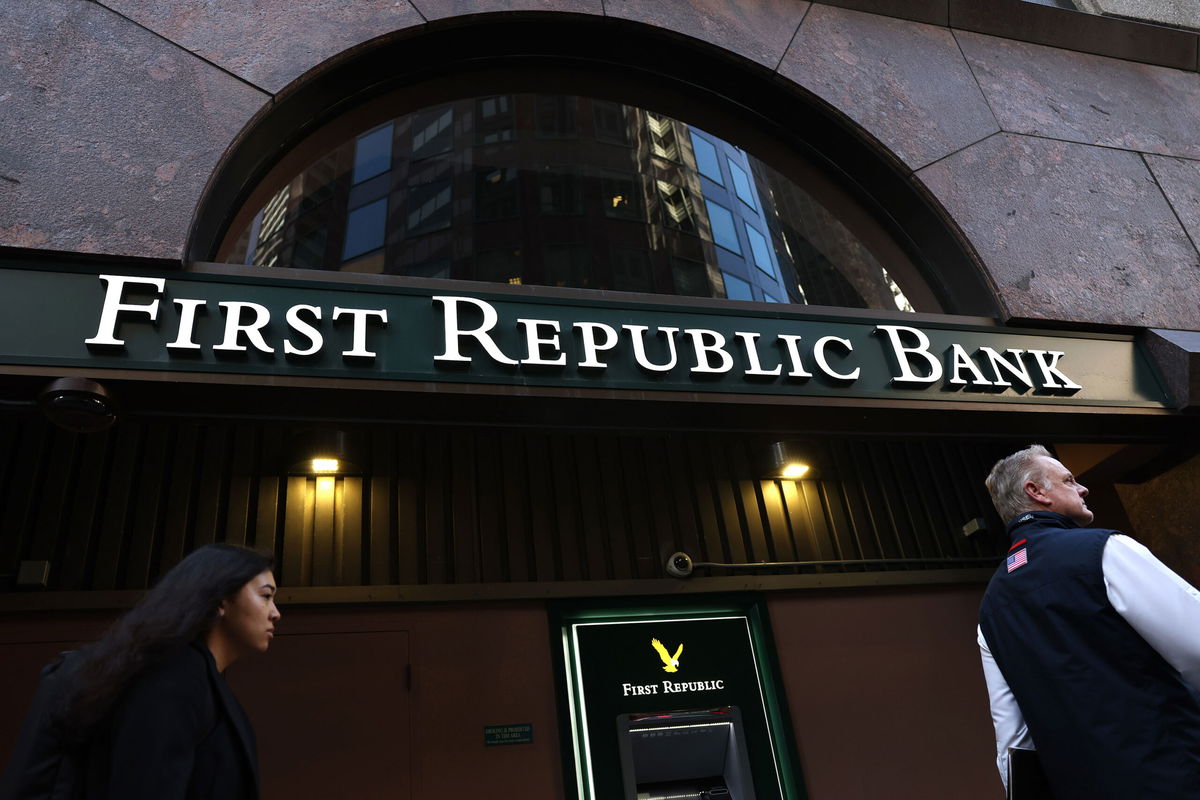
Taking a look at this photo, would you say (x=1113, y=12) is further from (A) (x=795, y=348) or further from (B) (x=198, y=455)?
(B) (x=198, y=455)

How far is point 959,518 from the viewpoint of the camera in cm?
535

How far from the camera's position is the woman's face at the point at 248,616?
6.18 ft

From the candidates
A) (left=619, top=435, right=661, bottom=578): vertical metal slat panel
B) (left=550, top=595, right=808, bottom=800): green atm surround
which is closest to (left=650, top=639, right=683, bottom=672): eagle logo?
(left=550, top=595, right=808, bottom=800): green atm surround

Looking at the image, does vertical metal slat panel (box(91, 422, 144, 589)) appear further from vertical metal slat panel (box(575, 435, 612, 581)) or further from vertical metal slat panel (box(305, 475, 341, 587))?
vertical metal slat panel (box(575, 435, 612, 581))

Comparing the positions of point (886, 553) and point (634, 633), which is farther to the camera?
point (886, 553)

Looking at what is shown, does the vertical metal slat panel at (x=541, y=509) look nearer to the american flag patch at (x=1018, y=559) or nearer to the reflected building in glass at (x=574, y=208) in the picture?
the reflected building in glass at (x=574, y=208)

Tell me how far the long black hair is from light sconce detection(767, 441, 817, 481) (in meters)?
3.61

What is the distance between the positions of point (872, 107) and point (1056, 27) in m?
2.07

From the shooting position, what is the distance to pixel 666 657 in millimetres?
4406

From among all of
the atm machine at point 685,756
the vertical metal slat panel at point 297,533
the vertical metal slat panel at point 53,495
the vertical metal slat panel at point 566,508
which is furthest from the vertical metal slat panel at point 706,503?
the vertical metal slat panel at point 53,495

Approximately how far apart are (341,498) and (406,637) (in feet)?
2.68

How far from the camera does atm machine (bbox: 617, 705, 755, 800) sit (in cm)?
401

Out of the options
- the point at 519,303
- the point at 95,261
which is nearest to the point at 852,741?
the point at 519,303

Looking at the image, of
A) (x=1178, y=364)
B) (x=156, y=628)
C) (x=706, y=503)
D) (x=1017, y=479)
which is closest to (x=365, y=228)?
(x=706, y=503)
